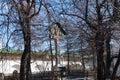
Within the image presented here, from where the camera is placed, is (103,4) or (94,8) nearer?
(103,4)

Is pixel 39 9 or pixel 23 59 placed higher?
pixel 39 9

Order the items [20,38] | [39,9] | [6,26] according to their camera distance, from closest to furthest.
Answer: [6,26] < [39,9] < [20,38]

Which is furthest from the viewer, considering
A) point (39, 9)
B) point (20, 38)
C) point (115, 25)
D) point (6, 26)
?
point (20, 38)

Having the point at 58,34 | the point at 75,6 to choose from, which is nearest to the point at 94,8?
the point at 75,6

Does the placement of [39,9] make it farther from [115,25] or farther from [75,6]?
[115,25]

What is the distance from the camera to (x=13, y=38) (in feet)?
78.7

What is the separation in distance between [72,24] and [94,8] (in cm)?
179

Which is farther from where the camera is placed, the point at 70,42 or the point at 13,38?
the point at 70,42

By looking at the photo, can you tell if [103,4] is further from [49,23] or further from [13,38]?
[13,38]

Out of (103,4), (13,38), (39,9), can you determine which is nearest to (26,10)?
(39,9)

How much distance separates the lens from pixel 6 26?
21234 mm

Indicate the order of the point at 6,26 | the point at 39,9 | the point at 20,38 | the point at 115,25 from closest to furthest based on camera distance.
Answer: the point at 115,25 < the point at 6,26 < the point at 39,9 < the point at 20,38

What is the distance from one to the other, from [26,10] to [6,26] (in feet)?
5.09

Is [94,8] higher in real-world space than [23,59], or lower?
higher
